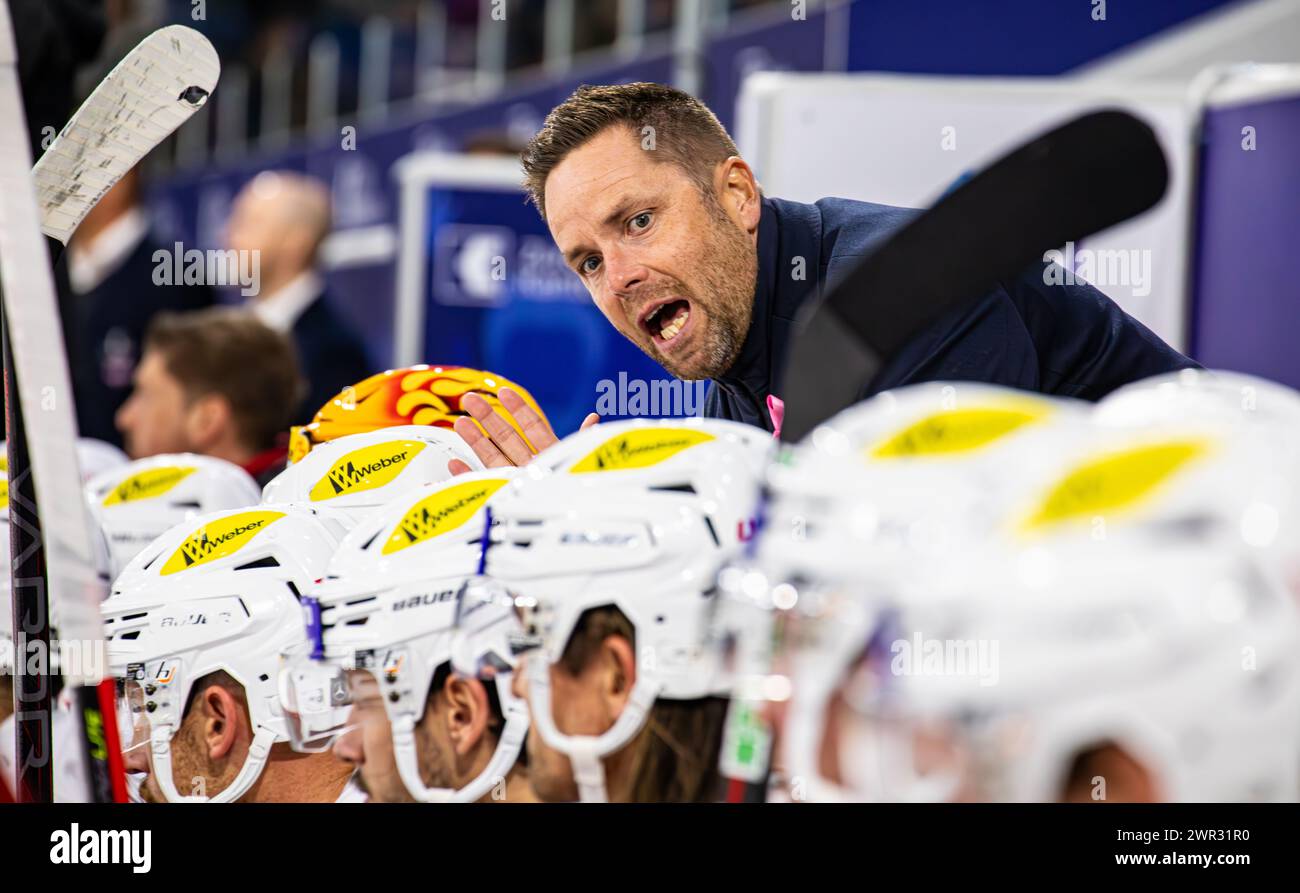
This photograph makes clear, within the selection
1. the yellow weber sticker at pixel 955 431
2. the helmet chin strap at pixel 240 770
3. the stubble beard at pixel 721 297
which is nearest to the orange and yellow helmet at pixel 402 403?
the stubble beard at pixel 721 297

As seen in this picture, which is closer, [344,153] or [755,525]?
[755,525]

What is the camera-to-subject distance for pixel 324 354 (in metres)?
4.66

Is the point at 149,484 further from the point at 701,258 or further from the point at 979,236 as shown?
the point at 979,236

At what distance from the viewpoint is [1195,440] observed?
2.76ft

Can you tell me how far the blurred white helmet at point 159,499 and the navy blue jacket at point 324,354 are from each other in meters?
2.03

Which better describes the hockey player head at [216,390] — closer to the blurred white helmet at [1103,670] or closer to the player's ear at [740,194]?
the player's ear at [740,194]

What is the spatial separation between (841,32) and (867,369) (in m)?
3.67

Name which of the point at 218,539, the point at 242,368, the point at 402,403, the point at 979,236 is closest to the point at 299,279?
the point at 242,368

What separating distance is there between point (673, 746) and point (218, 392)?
2.54 m

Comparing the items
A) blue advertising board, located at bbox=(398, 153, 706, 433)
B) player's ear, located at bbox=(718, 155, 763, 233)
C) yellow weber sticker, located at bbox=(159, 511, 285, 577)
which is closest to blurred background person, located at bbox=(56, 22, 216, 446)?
blue advertising board, located at bbox=(398, 153, 706, 433)

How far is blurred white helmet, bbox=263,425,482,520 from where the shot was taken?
169 centimetres

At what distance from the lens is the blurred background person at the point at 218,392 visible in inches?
140
